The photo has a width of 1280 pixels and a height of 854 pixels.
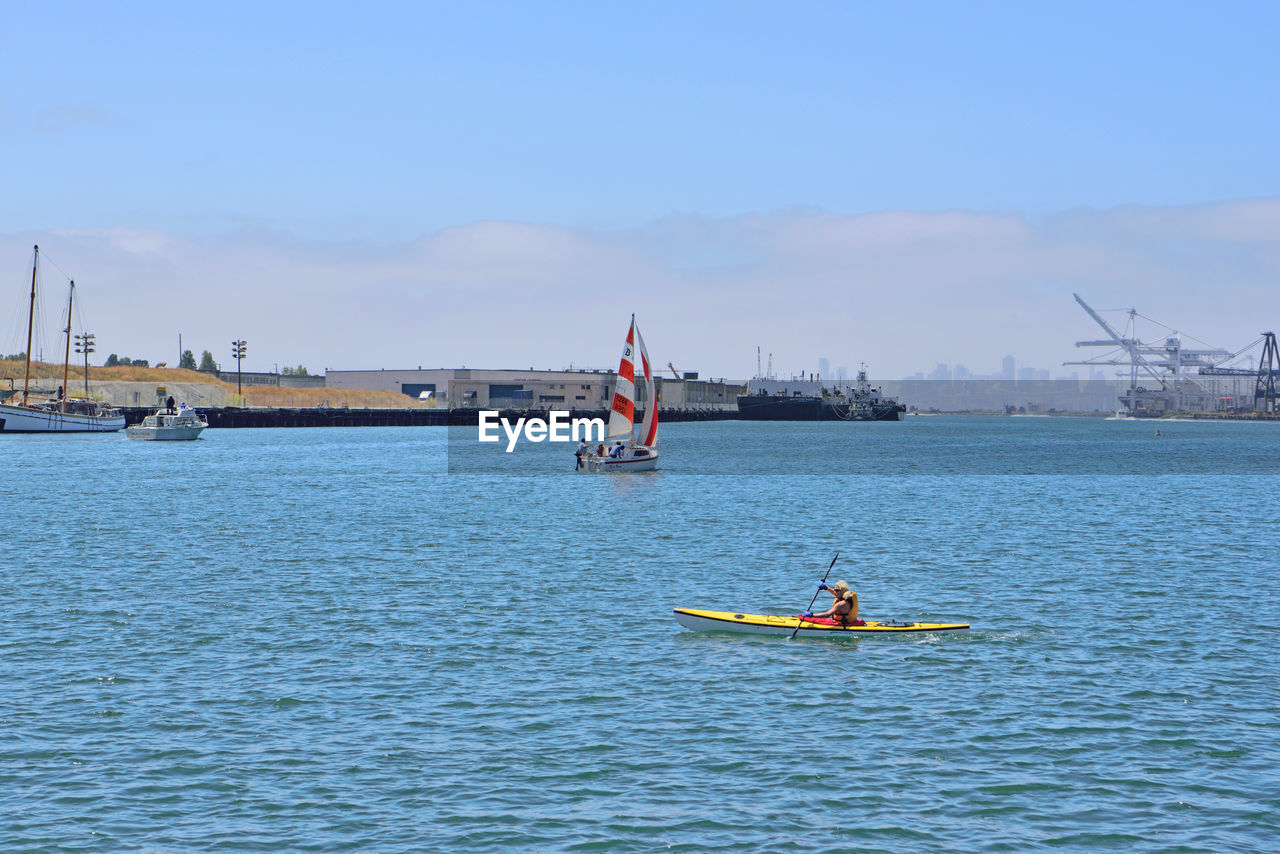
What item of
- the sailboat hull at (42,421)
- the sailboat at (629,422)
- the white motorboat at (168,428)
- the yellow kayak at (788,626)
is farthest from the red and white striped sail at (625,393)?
the sailboat hull at (42,421)

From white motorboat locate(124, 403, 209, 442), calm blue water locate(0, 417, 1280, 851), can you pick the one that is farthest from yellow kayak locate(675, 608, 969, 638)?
white motorboat locate(124, 403, 209, 442)

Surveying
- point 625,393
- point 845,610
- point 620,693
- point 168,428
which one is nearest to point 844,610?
point 845,610

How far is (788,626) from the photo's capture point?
32.7 m

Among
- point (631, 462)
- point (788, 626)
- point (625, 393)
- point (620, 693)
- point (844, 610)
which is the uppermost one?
point (625, 393)

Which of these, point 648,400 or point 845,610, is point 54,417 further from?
point 845,610

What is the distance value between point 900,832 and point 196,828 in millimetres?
11248

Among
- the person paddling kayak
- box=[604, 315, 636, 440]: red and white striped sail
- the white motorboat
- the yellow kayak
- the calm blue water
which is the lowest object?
the calm blue water

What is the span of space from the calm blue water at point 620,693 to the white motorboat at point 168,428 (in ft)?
330

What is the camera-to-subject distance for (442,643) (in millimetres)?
32312

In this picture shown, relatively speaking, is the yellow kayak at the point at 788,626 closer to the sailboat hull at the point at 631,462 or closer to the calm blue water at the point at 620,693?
the calm blue water at the point at 620,693

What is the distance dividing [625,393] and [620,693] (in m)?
66.6

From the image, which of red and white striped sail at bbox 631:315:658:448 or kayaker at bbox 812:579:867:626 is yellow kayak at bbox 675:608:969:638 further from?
red and white striped sail at bbox 631:315:658:448

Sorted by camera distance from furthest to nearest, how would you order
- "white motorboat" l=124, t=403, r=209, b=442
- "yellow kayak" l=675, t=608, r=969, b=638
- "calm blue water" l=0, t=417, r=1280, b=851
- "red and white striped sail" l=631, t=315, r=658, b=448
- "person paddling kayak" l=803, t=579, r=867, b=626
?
1. "white motorboat" l=124, t=403, r=209, b=442
2. "red and white striped sail" l=631, t=315, r=658, b=448
3. "yellow kayak" l=675, t=608, r=969, b=638
4. "person paddling kayak" l=803, t=579, r=867, b=626
5. "calm blue water" l=0, t=417, r=1280, b=851

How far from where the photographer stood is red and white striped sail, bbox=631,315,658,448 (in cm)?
8831
